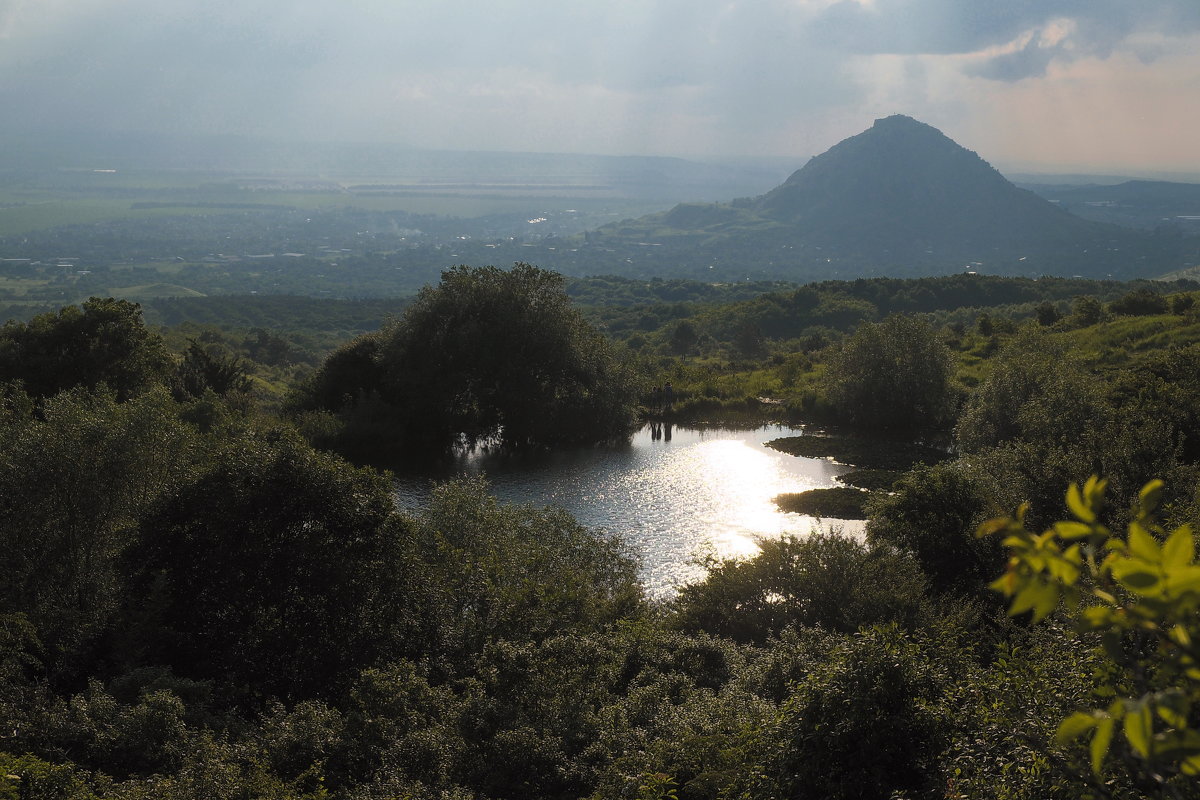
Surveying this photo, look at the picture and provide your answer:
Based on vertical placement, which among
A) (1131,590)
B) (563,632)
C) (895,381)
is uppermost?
(1131,590)

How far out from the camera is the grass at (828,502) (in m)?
30.3

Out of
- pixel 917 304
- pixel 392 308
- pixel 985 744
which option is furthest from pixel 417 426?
pixel 392 308

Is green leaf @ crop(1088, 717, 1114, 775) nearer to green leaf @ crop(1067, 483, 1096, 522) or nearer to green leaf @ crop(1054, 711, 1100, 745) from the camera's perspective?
green leaf @ crop(1054, 711, 1100, 745)

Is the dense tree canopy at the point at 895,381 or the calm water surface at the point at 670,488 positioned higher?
the dense tree canopy at the point at 895,381

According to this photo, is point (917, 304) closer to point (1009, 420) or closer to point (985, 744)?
point (1009, 420)

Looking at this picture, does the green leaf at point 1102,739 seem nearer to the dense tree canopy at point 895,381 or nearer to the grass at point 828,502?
the grass at point 828,502

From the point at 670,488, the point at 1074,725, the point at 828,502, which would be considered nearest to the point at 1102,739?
the point at 1074,725

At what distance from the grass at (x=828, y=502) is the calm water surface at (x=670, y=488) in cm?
61

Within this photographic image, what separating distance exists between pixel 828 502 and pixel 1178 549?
29522mm

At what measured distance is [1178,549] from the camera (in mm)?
2559

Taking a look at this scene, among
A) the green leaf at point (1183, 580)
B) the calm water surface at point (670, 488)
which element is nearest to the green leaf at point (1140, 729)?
the green leaf at point (1183, 580)

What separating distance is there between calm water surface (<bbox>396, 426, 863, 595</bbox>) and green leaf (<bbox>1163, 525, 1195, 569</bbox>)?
21904 mm

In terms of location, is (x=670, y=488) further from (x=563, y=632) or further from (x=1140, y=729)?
(x=1140, y=729)

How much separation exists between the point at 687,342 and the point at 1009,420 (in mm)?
62134
